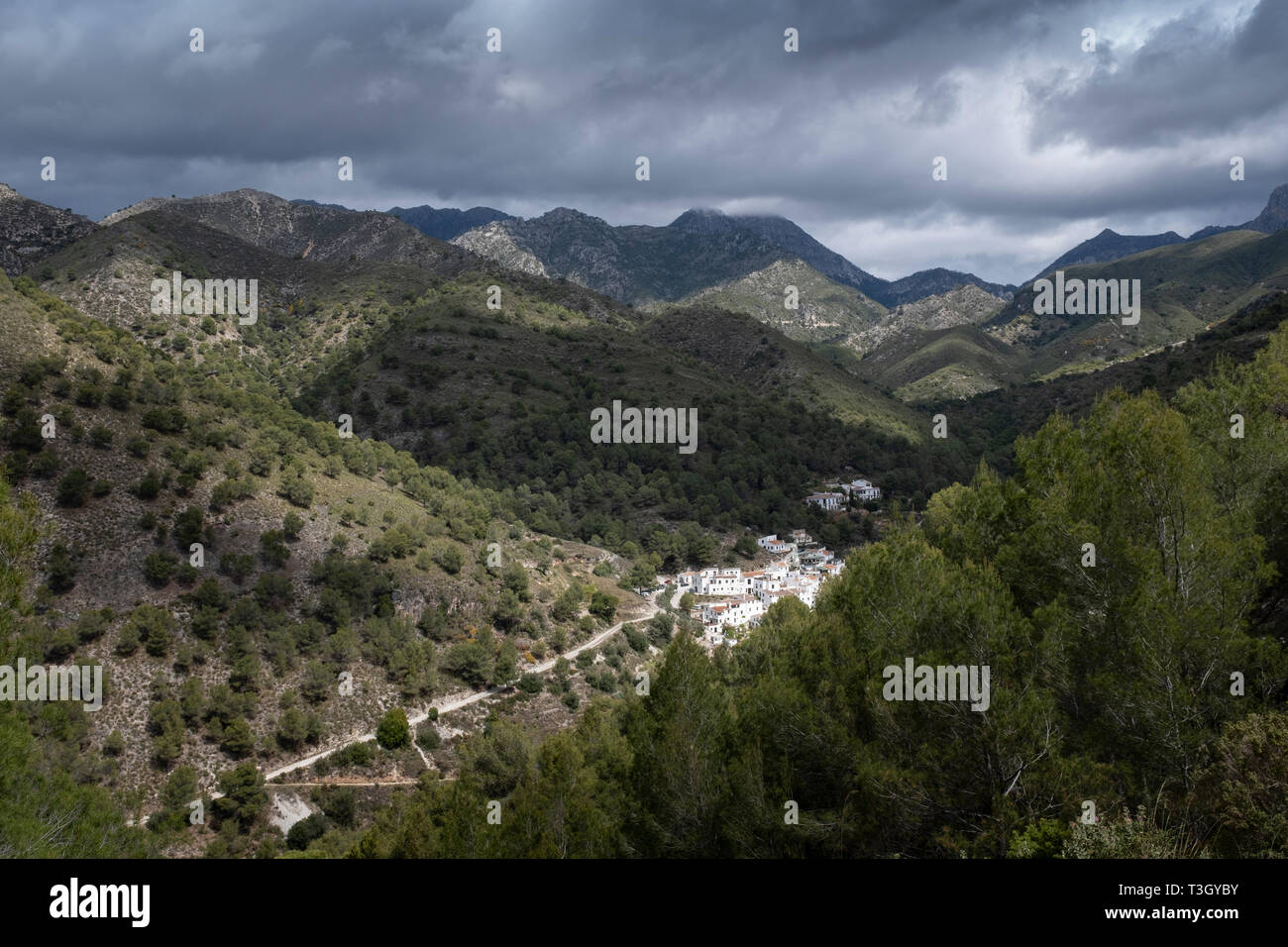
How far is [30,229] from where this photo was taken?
9200 cm

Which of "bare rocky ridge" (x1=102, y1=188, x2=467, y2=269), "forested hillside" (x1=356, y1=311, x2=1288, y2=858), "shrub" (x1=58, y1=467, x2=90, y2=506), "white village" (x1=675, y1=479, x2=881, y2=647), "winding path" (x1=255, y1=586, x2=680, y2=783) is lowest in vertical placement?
"winding path" (x1=255, y1=586, x2=680, y2=783)

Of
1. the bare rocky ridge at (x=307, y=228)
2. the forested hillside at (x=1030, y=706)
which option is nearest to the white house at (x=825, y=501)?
the forested hillside at (x=1030, y=706)

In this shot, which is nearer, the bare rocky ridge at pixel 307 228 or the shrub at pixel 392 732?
the shrub at pixel 392 732

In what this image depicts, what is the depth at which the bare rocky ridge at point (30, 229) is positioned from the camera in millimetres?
87400

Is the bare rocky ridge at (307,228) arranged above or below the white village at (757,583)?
above

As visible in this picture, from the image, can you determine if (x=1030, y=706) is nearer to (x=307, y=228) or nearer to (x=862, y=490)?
(x=862, y=490)

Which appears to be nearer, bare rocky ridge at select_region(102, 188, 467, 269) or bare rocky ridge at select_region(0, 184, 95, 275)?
bare rocky ridge at select_region(0, 184, 95, 275)

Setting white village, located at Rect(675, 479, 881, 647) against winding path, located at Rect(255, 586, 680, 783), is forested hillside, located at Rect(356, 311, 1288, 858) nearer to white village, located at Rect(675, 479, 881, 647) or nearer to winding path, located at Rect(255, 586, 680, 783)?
winding path, located at Rect(255, 586, 680, 783)

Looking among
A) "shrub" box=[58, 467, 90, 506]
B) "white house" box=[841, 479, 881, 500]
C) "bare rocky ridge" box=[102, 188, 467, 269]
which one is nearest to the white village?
"white house" box=[841, 479, 881, 500]

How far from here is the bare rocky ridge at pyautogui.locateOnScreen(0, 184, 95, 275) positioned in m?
87.4

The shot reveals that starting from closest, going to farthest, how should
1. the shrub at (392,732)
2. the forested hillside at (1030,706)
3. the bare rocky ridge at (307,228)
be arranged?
the forested hillside at (1030,706) < the shrub at (392,732) < the bare rocky ridge at (307,228)

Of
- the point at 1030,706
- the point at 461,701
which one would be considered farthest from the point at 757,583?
the point at 1030,706

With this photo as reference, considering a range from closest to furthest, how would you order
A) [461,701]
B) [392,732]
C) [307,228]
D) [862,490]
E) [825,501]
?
[392,732], [461,701], [825,501], [862,490], [307,228]

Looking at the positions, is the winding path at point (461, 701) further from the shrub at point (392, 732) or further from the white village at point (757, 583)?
the white village at point (757, 583)
